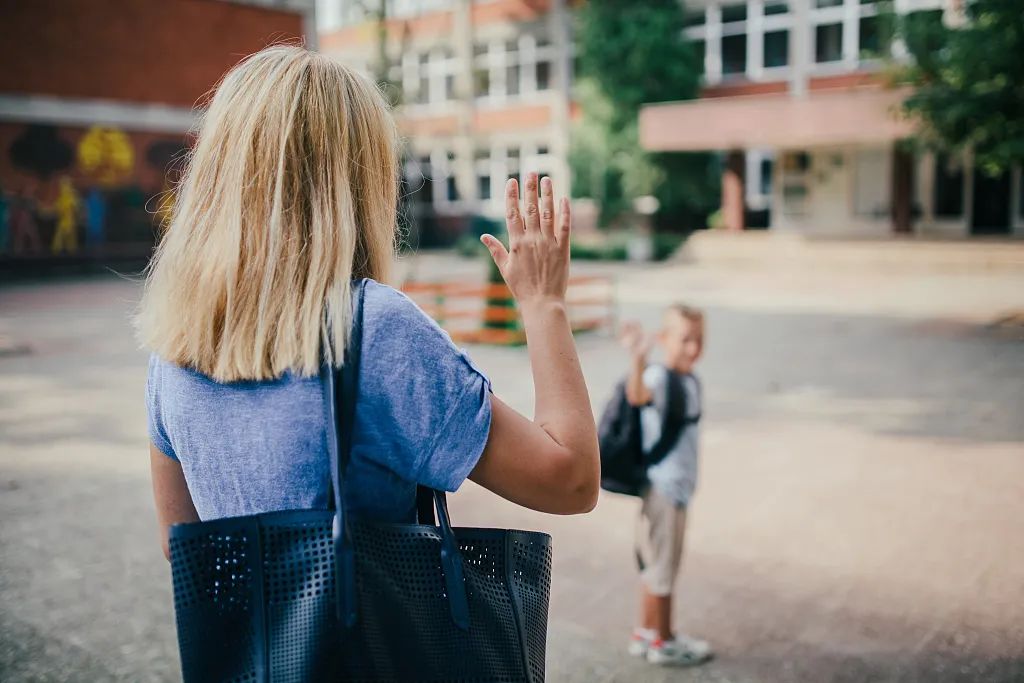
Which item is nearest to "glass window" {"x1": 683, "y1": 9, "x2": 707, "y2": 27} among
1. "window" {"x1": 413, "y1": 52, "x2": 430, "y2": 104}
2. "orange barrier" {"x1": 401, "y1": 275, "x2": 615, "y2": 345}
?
"window" {"x1": 413, "y1": 52, "x2": 430, "y2": 104}

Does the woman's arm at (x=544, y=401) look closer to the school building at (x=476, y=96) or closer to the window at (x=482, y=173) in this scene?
the school building at (x=476, y=96)

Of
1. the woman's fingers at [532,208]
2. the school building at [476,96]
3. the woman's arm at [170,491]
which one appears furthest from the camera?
the school building at [476,96]

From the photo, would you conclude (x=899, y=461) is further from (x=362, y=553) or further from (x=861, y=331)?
(x=861, y=331)

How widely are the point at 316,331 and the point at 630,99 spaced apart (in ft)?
100

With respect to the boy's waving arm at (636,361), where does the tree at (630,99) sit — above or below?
above

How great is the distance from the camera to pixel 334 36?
143ft

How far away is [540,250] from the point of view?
1604 millimetres

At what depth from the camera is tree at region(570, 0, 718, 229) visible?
30516 millimetres

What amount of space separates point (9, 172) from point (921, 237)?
Answer: 23381 mm

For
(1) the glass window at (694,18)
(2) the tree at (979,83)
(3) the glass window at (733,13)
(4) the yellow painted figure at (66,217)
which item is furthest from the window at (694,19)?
(4) the yellow painted figure at (66,217)

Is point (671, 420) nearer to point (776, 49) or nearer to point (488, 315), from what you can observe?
point (488, 315)

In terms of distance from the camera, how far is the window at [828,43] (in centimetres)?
2973

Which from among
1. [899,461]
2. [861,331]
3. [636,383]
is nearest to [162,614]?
[636,383]

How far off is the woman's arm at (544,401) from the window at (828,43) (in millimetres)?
31233
